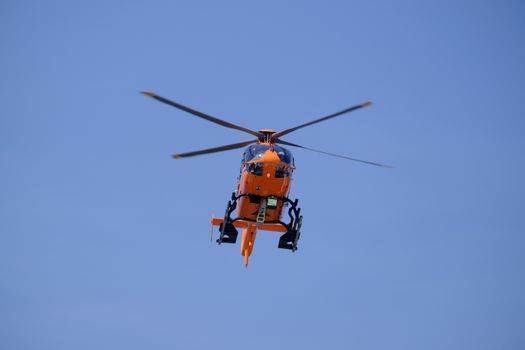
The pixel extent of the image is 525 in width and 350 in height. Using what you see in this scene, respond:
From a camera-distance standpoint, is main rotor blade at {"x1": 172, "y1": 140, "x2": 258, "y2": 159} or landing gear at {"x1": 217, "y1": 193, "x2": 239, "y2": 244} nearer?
main rotor blade at {"x1": 172, "y1": 140, "x2": 258, "y2": 159}

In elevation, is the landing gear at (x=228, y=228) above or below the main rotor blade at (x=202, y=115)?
below

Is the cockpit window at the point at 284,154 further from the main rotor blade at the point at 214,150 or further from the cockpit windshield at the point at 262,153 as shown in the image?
the main rotor blade at the point at 214,150

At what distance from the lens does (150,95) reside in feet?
149

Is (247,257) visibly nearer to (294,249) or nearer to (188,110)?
(294,249)

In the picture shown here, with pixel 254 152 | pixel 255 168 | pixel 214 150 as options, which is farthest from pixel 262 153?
pixel 214 150

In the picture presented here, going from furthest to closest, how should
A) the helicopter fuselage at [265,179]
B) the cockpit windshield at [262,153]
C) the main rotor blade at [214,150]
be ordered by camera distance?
the cockpit windshield at [262,153], the helicopter fuselage at [265,179], the main rotor blade at [214,150]

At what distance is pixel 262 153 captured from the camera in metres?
47.0

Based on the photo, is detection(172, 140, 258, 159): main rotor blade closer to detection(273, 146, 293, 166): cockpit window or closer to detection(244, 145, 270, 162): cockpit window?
detection(244, 145, 270, 162): cockpit window

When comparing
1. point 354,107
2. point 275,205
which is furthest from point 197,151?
point 354,107

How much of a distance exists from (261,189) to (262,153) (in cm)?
199

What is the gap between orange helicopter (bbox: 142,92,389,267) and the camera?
154ft

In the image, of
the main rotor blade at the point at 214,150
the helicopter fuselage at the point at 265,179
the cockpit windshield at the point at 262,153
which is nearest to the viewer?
the main rotor blade at the point at 214,150

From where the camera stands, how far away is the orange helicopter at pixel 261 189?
4684cm

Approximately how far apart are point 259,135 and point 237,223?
17.3ft
